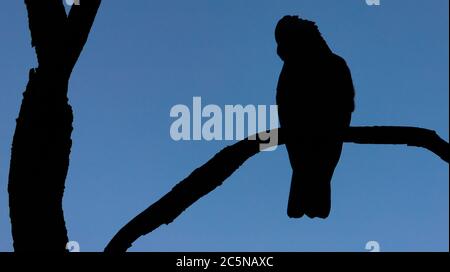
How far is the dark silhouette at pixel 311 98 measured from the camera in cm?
338

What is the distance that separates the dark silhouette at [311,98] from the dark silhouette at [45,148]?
161cm

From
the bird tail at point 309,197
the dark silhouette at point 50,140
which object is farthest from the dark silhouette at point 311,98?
the dark silhouette at point 50,140

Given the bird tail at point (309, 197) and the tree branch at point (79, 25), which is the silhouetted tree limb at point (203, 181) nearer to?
the tree branch at point (79, 25)

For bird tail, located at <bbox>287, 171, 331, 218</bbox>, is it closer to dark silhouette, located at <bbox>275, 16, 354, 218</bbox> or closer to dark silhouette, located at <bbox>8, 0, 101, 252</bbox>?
dark silhouette, located at <bbox>275, 16, 354, 218</bbox>

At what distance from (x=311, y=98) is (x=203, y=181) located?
5.57 ft

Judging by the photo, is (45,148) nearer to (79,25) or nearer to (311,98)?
(79,25)

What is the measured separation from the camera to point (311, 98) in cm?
345

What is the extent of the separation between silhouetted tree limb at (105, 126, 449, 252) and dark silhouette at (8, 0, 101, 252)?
0.29 m

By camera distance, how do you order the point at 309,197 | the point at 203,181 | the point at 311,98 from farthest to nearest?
the point at 311,98 < the point at 309,197 < the point at 203,181

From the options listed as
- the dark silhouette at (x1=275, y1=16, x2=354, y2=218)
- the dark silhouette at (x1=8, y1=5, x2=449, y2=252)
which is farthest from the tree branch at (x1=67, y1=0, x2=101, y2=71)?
the dark silhouette at (x1=275, y1=16, x2=354, y2=218)

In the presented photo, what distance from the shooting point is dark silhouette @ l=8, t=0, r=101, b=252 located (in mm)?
2031

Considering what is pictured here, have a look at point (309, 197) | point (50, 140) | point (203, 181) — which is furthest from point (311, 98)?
point (50, 140)
